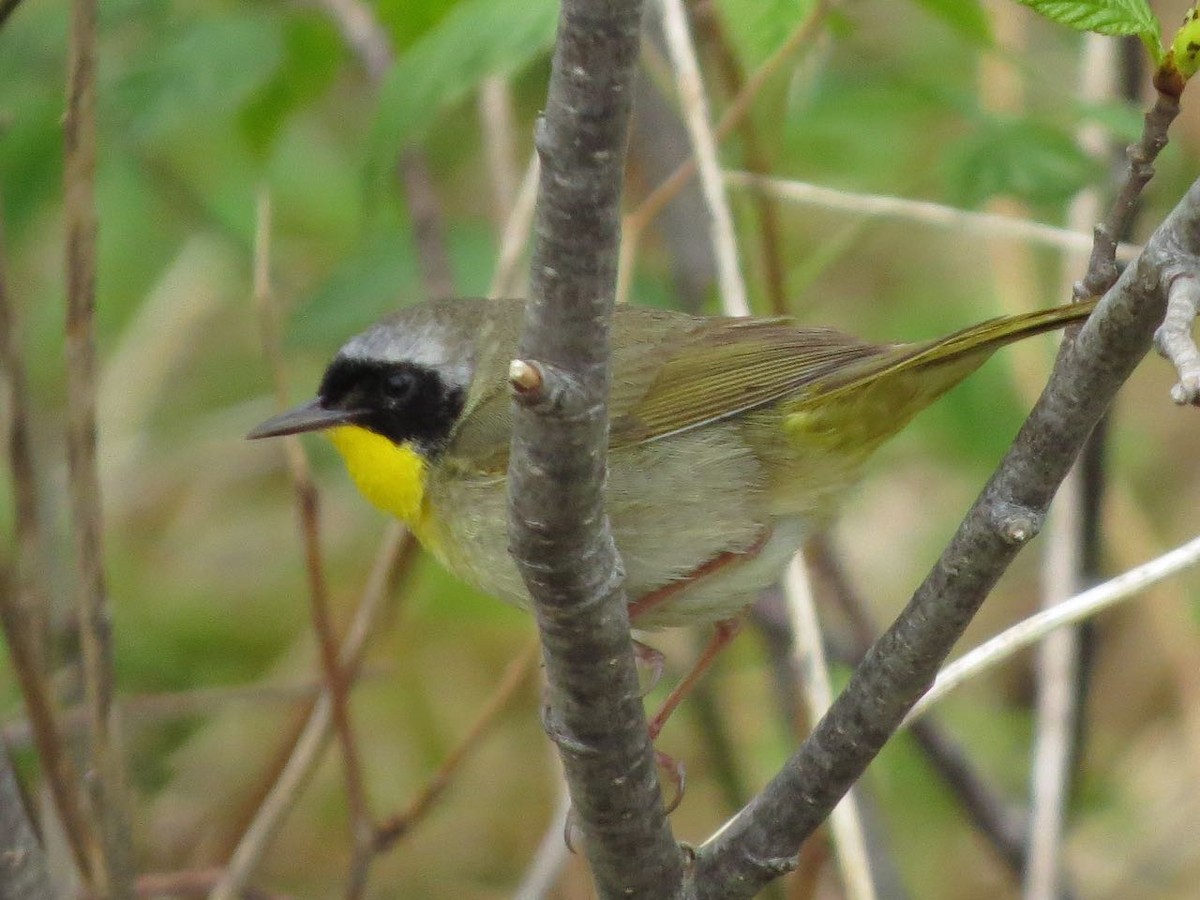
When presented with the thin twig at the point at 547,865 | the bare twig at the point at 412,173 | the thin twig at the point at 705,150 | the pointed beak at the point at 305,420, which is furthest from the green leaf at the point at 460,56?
the thin twig at the point at 547,865

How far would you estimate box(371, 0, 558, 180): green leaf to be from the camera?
267 cm

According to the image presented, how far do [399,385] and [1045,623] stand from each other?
4.49ft

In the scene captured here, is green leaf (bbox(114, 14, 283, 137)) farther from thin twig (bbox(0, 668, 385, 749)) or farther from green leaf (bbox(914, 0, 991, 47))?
green leaf (bbox(914, 0, 991, 47))

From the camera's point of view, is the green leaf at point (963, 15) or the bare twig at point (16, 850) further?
the green leaf at point (963, 15)

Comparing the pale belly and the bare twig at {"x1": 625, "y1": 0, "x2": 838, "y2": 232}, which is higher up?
the bare twig at {"x1": 625, "y1": 0, "x2": 838, "y2": 232}

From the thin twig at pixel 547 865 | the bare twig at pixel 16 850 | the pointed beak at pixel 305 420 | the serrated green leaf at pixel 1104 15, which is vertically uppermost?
the serrated green leaf at pixel 1104 15

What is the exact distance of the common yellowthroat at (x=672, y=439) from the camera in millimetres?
2756

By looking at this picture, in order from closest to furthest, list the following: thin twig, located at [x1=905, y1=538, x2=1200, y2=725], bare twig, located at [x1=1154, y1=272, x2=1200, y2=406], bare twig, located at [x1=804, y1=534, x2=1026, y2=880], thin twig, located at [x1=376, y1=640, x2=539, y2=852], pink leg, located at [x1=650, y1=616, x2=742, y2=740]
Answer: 1. bare twig, located at [x1=1154, y1=272, x2=1200, y2=406]
2. thin twig, located at [x1=905, y1=538, x2=1200, y2=725]
3. pink leg, located at [x1=650, y1=616, x2=742, y2=740]
4. thin twig, located at [x1=376, y1=640, x2=539, y2=852]
5. bare twig, located at [x1=804, y1=534, x2=1026, y2=880]

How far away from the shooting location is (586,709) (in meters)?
1.75

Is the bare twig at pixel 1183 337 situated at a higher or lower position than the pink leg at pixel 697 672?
higher

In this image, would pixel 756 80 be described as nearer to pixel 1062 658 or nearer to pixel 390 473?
pixel 390 473

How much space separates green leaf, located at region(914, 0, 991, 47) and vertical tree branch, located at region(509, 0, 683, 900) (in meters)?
1.59

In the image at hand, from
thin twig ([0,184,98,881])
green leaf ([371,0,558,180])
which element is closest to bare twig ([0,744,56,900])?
thin twig ([0,184,98,881])

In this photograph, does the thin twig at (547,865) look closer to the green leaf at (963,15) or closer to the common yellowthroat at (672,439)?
the common yellowthroat at (672,439)
